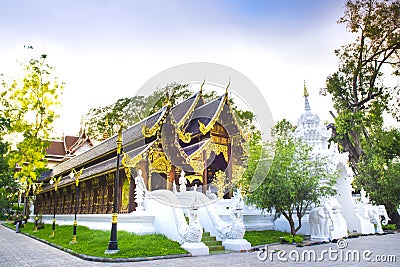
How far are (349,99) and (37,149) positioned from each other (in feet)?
64.6

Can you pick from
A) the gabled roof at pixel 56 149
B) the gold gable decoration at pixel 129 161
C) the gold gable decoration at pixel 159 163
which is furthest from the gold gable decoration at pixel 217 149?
the gabled roof at pixel 56 149

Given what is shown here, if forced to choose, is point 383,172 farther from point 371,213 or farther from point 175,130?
point 175,130

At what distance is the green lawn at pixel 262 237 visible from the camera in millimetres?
11744

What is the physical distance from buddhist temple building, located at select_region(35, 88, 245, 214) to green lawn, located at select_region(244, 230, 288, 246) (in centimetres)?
404

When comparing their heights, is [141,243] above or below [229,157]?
below

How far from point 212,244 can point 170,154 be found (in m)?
5.43

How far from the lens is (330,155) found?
1561 centimetres

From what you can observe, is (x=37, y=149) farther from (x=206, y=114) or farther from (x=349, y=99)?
(x=349, y=99)

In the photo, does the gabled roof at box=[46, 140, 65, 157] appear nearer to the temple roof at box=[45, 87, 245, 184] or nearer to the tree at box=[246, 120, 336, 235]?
the temple roof at box=[45, 87, 245, 184]

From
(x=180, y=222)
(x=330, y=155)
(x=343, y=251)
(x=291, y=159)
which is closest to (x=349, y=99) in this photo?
(x=330, y=155)

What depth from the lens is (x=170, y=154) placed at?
1534 cm

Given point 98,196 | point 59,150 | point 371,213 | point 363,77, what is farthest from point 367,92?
point 59,150

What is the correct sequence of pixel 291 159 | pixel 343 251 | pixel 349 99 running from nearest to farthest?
pixel 343 251 → pixel 291 159 → pixel 349 99

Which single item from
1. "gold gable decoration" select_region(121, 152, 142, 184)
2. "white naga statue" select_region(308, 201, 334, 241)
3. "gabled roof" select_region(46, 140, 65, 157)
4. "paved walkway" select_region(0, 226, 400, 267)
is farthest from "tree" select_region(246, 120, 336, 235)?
"gabled roof" select_region(46, 140, 65, 157)
